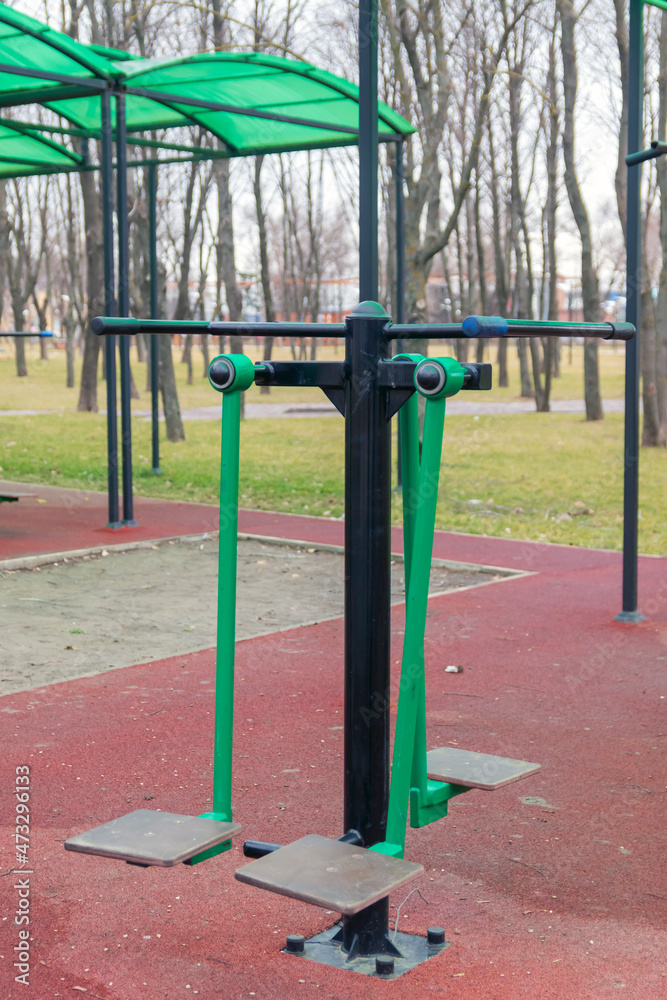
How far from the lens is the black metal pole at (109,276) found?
360 inches

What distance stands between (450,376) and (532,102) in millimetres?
25021

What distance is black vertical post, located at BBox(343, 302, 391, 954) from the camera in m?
2.84

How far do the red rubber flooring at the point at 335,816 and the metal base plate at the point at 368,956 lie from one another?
35 mm

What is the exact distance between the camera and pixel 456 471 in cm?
1492

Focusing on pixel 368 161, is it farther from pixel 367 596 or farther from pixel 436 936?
pixel 436 936

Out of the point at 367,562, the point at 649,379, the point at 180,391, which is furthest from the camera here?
the point at 180,391

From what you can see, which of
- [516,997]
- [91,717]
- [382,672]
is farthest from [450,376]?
[91,717]

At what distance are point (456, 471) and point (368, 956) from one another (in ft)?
40.2

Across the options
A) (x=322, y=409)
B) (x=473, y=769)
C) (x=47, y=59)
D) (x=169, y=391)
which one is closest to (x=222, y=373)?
(x=473, y=769)

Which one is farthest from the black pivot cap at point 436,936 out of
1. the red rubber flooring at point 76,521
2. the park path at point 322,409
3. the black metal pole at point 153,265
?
the park path at point 322,409

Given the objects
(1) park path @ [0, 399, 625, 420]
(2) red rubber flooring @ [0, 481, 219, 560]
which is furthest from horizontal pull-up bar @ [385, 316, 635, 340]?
(1) park path @ [0, 399, 625, 420]

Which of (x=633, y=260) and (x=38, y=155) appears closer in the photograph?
(x=633, y=260)

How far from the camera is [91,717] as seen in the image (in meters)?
4.87

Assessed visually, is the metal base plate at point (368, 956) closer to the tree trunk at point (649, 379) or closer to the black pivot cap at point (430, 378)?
the black pivot cap at point (430, 378)
